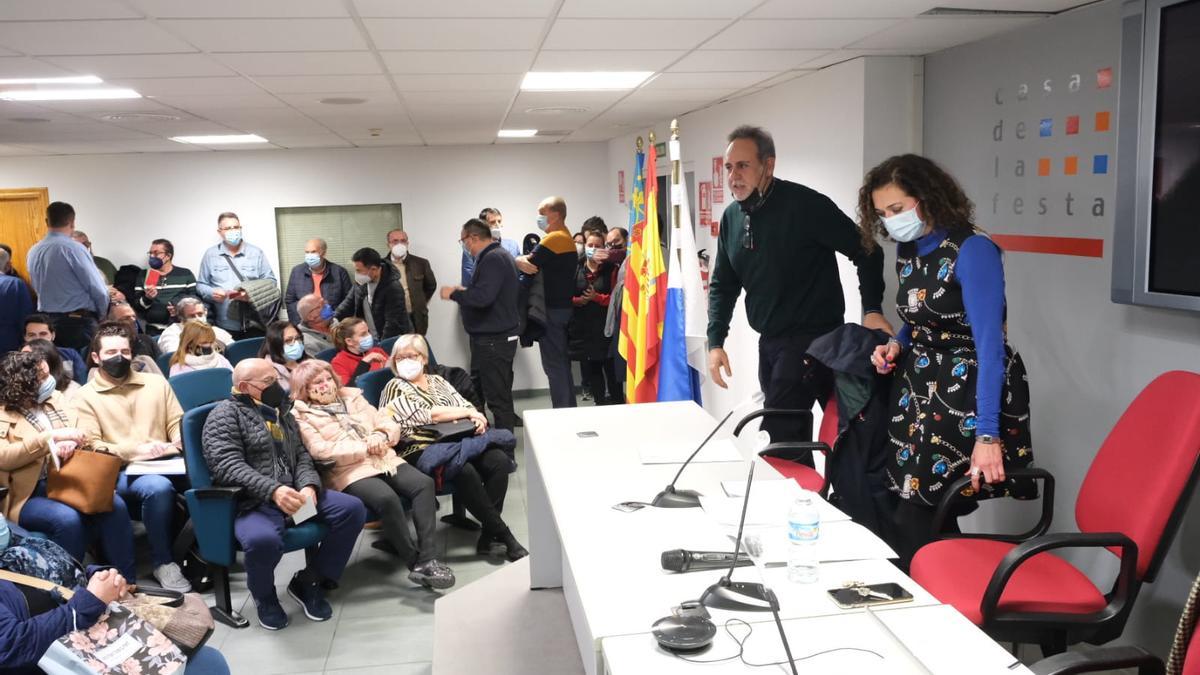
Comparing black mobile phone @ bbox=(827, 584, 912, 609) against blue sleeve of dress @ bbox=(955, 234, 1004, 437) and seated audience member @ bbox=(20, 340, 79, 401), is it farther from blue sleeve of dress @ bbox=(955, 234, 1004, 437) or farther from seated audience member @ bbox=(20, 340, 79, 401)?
seated audience member @ bbox=(20, 340, 79, 401)

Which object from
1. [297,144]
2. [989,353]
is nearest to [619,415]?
[989,353]

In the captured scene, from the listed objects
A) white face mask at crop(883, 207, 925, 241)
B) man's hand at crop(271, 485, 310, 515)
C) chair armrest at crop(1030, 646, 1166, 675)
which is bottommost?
man's hand at crop(271, 485, 310, 515)

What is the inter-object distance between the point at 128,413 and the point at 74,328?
249 centimetres

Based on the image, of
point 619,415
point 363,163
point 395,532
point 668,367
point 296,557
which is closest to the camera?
point 619,415

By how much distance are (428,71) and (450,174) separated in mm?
4727

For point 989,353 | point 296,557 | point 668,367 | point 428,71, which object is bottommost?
point 296,557

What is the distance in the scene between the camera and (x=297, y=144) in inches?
322

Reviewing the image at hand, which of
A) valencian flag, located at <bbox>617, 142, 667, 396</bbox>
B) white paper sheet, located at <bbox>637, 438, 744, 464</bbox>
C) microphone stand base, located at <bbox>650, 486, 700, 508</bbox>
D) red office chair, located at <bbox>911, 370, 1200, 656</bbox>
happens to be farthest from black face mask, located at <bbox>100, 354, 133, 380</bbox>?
red office chair, located at <bbox>911, 370, 1200, 656</bbox>

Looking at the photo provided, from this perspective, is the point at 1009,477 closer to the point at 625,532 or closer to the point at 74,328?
the point at 625,532

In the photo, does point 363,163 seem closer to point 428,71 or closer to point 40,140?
point 40,140

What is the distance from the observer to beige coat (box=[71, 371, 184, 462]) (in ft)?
14.0

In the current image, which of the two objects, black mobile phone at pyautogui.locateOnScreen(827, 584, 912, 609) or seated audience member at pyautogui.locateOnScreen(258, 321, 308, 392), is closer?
black mobile phone at pyautogui.locateOnScreen(827, 584, 912, 609)

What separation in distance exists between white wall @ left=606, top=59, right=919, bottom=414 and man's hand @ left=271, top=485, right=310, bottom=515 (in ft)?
8.94

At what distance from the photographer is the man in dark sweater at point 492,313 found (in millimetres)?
6215
